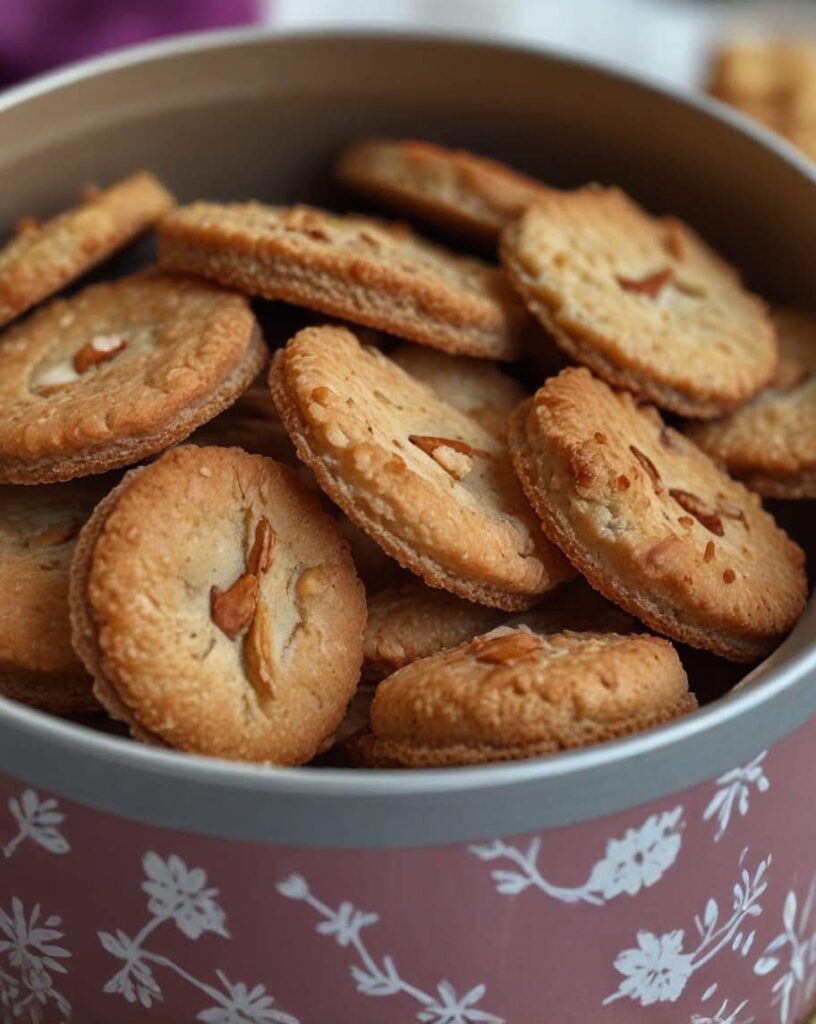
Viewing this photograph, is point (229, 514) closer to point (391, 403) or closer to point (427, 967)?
point (391, 403)

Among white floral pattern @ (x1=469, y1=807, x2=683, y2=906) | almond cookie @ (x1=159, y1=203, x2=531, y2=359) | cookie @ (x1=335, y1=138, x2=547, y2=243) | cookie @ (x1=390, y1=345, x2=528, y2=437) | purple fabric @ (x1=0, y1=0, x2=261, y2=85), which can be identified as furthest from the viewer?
purple fabric @ (x1=0, y1=0, x2=261, y2=85)

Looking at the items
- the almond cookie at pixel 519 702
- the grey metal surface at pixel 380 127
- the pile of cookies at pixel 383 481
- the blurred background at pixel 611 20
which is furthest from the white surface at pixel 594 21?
→ the almond cookie at pixel 519 702

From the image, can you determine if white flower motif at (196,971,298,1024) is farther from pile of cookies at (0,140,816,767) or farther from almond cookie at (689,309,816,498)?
almond cookie at (689,309,816,498)

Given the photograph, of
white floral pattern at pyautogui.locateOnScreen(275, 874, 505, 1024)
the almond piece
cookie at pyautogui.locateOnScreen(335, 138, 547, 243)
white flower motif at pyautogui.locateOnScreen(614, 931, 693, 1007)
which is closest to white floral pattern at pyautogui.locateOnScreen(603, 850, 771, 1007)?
white flower motif at pyautogui.locateOnScreen(614, 931, 693, 1007)

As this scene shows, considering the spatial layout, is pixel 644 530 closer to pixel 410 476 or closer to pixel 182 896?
pixel 410 476

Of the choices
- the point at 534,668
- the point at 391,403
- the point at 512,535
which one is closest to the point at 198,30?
the point at 391,403
